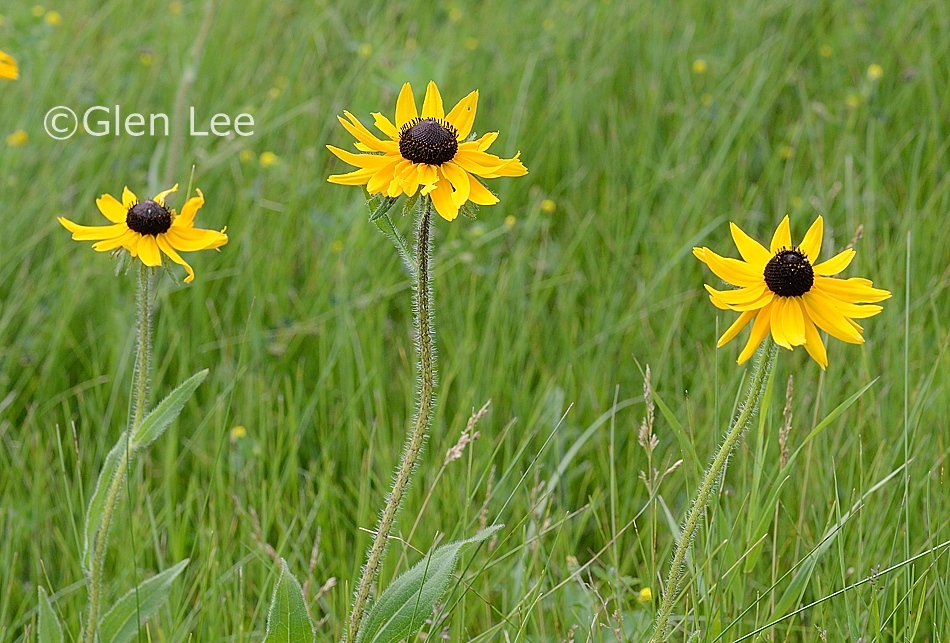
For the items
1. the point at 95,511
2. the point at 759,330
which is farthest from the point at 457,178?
the point at 95,511

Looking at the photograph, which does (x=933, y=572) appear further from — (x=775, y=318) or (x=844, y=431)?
(x=775, y=318)

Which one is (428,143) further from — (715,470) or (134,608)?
(134,608)

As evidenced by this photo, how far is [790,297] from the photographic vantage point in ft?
4.55

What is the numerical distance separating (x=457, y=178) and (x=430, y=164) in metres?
0.04

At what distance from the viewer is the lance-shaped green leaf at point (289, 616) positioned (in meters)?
1.41

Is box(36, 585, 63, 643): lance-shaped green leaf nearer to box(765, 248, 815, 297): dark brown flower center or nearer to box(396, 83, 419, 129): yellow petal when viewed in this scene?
box(396, 83, 419, 129): yellow petal

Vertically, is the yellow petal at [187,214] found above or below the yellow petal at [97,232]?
above

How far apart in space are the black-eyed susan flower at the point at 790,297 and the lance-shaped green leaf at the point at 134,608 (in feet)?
3.24

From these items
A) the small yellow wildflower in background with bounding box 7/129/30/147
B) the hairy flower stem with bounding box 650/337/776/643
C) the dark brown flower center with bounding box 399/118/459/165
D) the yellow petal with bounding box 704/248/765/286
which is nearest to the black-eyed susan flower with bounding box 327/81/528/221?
the dark brown flower center with bounding box 399/118/459/165

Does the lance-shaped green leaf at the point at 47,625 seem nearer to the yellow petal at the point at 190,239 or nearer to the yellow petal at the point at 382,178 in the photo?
the yellow petal at the point at 190,239

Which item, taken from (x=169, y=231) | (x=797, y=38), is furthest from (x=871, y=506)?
(x=797, y=38)

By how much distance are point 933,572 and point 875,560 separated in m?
0.11

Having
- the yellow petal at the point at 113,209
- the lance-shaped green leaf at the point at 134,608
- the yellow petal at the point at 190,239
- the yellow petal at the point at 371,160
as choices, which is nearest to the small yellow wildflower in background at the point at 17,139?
the yellow petal at the point at 113,209

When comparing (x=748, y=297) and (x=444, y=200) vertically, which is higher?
(x=444, y=200)
